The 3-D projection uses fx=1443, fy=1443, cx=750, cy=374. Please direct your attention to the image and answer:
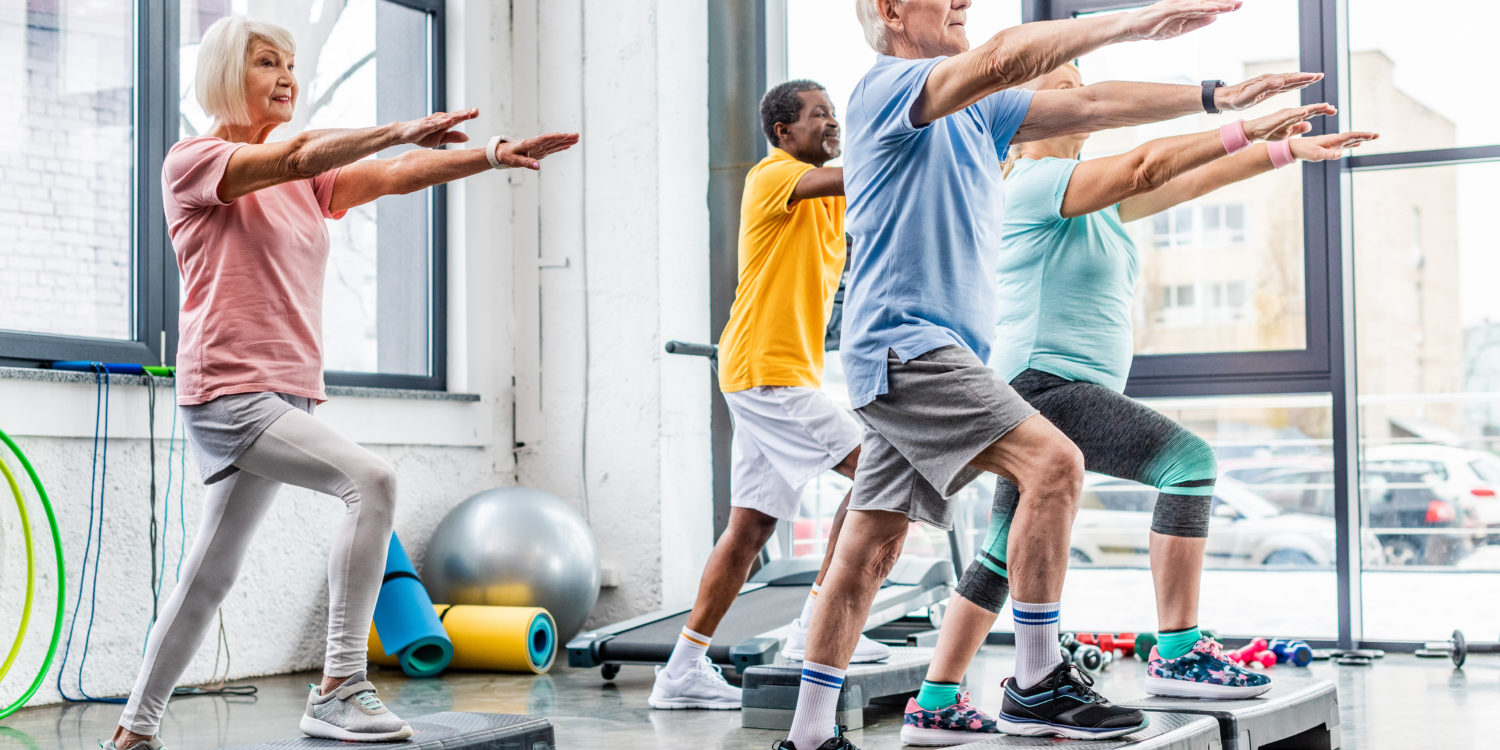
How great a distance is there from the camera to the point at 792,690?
324cm

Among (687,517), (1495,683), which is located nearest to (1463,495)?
(1495,683)

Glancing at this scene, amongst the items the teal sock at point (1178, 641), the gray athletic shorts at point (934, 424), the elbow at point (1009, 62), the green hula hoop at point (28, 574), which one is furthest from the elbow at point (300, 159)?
the teal sock at point (1178, 641)

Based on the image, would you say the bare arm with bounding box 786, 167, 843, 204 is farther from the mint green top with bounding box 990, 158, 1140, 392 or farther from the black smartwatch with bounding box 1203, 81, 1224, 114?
the black smartwatch with bounding box 1203, 81, 1224, 114

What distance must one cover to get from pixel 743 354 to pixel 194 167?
1.33 meters

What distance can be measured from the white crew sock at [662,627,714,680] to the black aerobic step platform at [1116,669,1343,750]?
3.59 ft

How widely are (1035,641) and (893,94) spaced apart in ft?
2.89

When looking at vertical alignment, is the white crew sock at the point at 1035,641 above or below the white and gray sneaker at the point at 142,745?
above

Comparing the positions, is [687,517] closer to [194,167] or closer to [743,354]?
[743,354]

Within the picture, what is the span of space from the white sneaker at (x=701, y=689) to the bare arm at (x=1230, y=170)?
1.50 meters

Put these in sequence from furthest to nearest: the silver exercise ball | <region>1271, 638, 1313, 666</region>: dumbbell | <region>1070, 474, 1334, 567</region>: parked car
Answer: <region>1070, 474, 1334, 567</region>: parked car → the silver exercise ball → <region>1271, 638, 1313, 666</region>: dumbbell

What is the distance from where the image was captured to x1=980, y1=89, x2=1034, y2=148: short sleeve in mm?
2398

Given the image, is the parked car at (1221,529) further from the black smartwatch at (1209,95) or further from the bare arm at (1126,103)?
the black smartwatch at (1209,95)

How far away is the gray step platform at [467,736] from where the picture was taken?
2.45 m

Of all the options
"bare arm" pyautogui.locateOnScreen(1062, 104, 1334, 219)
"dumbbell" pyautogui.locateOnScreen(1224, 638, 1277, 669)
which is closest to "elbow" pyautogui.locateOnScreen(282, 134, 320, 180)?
"bare arm" pyautogui.locateOnScreen(1062, 104, 1334, 219)
